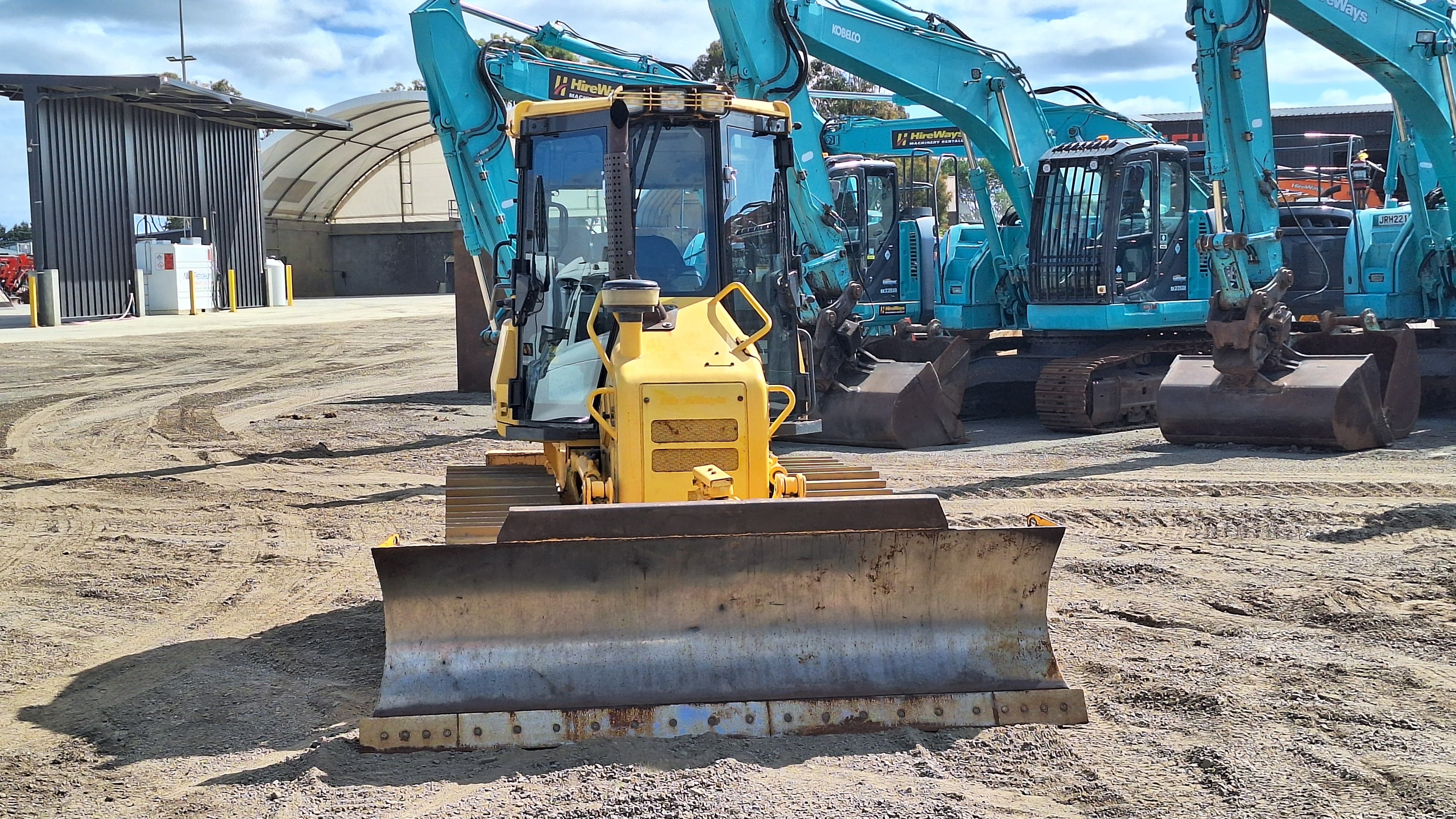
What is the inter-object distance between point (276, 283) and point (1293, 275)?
3057 cm

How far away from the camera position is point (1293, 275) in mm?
13844

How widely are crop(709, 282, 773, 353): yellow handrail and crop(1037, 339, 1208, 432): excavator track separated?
7.78 meters

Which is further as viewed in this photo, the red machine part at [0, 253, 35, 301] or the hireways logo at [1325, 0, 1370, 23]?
the red machine part at [0, 253, 35, 301]

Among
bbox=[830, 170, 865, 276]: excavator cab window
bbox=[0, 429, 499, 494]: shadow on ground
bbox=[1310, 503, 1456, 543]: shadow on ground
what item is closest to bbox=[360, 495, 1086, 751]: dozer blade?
bbox=[1310, 503, 1456, 543]: shadow on ground

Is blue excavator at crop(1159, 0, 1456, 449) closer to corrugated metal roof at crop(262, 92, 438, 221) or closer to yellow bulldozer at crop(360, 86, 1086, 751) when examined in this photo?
yellow bulldozer at crop(360, 86, 1086, 751)

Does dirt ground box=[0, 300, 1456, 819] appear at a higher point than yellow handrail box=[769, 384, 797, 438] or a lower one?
lower

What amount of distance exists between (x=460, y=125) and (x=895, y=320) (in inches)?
232

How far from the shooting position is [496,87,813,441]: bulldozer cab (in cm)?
653

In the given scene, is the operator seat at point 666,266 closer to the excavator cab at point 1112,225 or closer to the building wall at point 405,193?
the excavator cab at point 1112,225

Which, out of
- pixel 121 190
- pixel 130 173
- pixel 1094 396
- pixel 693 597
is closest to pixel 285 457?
pixel 1094 396

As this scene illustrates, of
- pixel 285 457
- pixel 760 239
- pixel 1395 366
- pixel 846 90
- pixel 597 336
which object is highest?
pixel 846 90

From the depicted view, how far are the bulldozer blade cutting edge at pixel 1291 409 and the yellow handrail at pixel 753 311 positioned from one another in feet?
23.7

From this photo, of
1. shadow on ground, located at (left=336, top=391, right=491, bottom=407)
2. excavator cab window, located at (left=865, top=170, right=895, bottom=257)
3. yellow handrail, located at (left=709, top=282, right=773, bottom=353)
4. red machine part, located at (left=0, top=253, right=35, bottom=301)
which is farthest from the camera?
red machine part, located at (left=0, top=253, right=35, bottom=301)

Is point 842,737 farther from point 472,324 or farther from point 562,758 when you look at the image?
point 472,324
